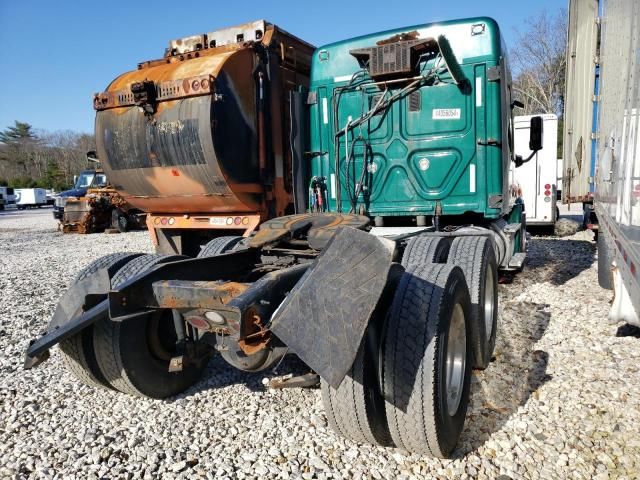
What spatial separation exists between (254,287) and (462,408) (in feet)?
4.60

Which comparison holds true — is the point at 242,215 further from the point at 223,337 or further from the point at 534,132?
the point at 534,132

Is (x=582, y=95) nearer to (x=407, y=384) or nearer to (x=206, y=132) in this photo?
(x=206, y=132)

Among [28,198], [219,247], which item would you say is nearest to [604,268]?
[219,247]

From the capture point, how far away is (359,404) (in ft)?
7.79

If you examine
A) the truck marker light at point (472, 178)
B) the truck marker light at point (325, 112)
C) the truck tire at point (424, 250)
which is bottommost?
the truck tire at point (424, 250)

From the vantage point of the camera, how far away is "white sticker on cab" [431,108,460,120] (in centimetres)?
474

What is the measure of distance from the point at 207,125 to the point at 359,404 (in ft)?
10.9

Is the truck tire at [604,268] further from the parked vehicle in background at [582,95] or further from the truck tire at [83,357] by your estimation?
the truck tire at [83,357]

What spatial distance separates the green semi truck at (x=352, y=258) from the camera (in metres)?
2.30

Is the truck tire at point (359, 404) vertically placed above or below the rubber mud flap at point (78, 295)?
below

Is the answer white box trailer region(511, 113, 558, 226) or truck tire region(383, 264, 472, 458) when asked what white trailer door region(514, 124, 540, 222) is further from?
truck tire region(383, 264, 472, 458)

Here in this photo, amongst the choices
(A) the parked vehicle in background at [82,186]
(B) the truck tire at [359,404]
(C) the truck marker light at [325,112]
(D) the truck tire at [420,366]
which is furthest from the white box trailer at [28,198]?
(D) the truck tire at [420,366]

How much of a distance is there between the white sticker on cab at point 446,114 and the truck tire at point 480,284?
1.30 meters

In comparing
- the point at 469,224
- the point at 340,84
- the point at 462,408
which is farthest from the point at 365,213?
the point at 462,408
